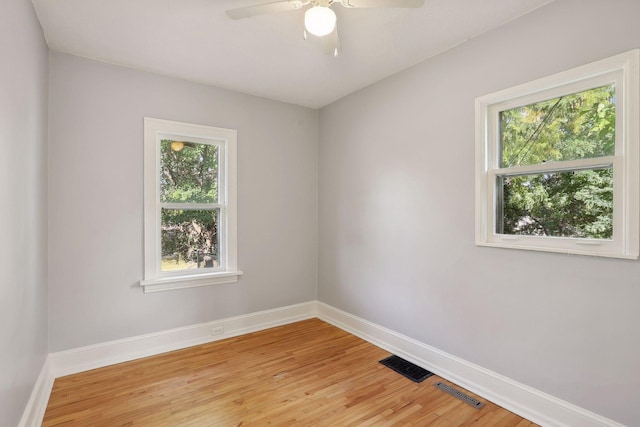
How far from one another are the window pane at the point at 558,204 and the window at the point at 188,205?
8.63ft

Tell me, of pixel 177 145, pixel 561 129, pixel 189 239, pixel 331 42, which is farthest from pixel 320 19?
pixel 189 239

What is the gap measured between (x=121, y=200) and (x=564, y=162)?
3.50 meters

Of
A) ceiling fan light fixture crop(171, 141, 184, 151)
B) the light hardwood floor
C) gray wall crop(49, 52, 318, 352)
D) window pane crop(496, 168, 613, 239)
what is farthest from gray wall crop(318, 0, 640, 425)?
ceiling fan light fixture crop(171, 141, 184, 151)

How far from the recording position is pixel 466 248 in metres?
2.49

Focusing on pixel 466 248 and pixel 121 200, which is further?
pixel 121 200

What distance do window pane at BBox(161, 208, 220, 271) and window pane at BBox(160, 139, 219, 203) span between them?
0.52 feet

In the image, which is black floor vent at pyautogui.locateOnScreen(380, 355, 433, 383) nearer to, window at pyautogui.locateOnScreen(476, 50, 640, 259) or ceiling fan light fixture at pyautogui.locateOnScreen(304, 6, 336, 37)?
window at pyautogui.locateOnScreen(476, 50, 640, 259)

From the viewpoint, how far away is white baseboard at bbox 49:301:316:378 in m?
2.68

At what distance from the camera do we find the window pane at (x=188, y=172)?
318 cm

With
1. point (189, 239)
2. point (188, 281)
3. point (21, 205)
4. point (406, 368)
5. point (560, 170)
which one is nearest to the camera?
point (21, 205)

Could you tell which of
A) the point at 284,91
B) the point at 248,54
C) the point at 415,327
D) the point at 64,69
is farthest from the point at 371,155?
the point at 64,69

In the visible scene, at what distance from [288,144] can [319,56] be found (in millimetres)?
1332

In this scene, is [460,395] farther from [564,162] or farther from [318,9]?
[318,9]

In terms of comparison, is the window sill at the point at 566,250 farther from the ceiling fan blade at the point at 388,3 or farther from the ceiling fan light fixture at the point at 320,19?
the ceiling fan light fixture at the point at 320,19
